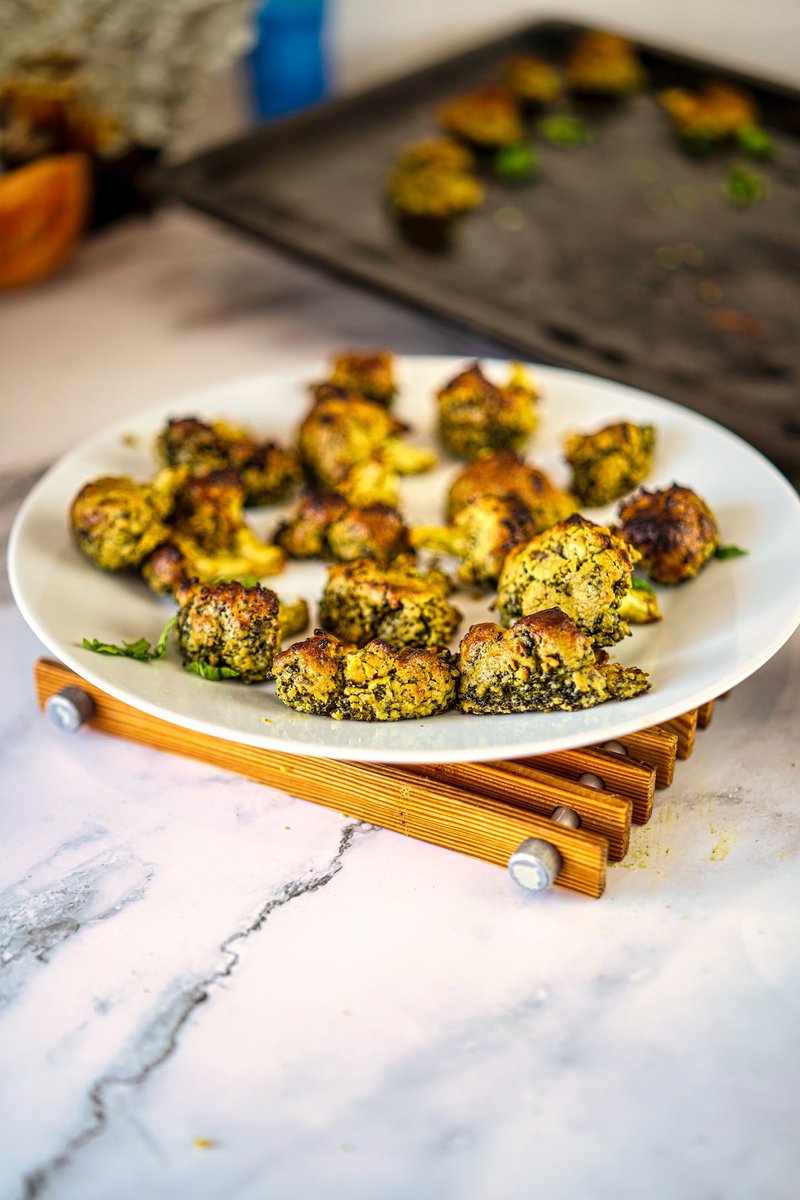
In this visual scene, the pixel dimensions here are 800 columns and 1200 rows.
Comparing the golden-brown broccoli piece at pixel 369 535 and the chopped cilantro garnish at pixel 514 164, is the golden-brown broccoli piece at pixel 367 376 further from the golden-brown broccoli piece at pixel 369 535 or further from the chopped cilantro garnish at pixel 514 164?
the chopped cilantro garnish at pixel 514 164

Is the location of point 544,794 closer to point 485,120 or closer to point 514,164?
point 514,164

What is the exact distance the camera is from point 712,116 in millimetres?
2227

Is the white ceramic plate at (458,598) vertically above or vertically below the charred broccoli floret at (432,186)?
below

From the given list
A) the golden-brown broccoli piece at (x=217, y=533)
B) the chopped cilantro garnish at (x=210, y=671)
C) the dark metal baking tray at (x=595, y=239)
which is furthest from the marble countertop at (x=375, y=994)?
the dark metal baking tray at (x=595, y=239)

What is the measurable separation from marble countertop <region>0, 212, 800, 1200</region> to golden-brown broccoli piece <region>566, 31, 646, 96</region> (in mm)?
1509

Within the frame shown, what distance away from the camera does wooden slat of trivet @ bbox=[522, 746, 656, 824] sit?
3.57 feet

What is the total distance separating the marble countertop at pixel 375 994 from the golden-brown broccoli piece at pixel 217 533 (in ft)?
0.73

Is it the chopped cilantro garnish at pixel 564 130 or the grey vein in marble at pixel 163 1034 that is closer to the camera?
the grey vein in marble at pixel 163 1034

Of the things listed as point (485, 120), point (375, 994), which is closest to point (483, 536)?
point (375, 994)

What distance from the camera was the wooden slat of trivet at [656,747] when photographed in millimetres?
1115

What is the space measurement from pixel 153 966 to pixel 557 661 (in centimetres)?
43

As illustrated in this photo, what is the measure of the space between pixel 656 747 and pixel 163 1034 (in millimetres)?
495

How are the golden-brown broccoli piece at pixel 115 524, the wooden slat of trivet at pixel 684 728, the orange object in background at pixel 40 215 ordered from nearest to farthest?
1. the wooden slat of trivet at pixel 684 728
2. the golden-brown broccoli piece at pixel 115 524
3. the orange object in background at pixel 40 215

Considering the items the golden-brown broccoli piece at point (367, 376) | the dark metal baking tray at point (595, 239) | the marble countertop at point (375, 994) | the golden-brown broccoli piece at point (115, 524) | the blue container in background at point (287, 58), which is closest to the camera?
the marble countertop at point (375, 994)
